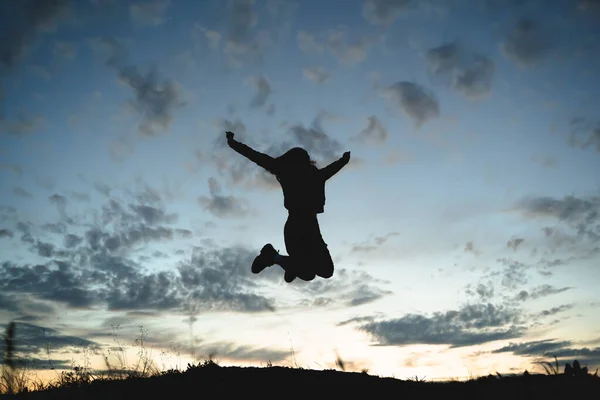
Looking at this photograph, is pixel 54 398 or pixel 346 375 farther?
pixel 346 375

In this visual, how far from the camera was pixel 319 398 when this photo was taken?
6996mm

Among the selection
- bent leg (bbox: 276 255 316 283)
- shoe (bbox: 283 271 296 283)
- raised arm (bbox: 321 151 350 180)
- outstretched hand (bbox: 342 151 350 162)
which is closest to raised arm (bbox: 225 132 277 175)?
raised arm (bbox: 321 151 350 180)

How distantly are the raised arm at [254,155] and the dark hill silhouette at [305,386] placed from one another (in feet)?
11.6

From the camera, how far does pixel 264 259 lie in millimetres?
9234

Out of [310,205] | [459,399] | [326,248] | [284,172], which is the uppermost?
[284,172]

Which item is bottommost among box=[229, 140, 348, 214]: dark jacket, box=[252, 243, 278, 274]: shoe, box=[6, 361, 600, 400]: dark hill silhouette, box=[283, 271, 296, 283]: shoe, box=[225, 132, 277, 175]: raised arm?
box=[6, 361, 600, 400]: dark hill silhouette

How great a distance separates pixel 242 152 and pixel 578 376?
6453 mm

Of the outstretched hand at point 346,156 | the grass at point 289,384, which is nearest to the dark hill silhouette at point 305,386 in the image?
the grass at point 289,384

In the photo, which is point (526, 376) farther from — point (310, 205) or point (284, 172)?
point (284, 172)

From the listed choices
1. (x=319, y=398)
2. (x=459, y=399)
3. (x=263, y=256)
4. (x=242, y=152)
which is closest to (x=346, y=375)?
(x=319, y=398)

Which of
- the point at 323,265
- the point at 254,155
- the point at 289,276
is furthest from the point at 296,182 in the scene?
the point at 289,276

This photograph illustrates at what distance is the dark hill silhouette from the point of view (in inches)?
269

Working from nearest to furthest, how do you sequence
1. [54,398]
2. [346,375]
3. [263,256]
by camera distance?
1. [54,398]
2. [346,375]
3. [263,256]

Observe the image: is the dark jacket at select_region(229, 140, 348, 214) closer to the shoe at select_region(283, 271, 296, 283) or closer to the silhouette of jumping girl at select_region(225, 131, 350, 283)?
the silhouette of jumping girl at select_region(225, 131, 350, 283)
